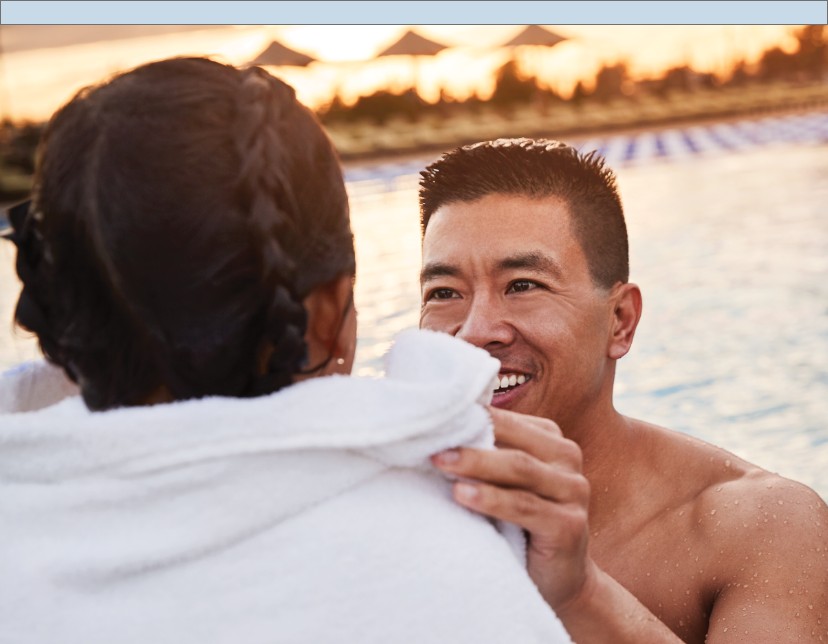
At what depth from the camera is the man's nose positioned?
2461 millimetres

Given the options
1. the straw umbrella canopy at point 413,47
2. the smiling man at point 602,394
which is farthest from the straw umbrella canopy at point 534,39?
the smiling man at point 602,394

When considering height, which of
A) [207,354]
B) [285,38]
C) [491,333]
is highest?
[207,354]

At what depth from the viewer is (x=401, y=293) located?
11945 mm

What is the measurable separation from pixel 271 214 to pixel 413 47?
2690cm

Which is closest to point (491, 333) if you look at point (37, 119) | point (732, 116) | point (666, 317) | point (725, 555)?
point (725, 555)

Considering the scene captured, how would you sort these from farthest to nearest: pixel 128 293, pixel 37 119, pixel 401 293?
pixel 37 119
pixel 401 293
pixel 128 293

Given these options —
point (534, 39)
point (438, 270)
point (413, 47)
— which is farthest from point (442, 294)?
point (534, 39)

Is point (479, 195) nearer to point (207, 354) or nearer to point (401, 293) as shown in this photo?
point (207, 354)

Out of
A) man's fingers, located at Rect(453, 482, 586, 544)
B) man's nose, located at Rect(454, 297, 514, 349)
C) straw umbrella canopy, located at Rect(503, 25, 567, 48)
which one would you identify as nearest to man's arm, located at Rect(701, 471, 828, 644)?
man's nose, located at Rect(454, 297, 514, 349)

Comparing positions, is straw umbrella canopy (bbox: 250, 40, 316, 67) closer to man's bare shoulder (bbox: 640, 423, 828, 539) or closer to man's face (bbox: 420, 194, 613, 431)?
man's face (bbox: 420, 194, 613, 431)

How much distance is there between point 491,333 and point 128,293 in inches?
62.6

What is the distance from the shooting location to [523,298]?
2.51 metres

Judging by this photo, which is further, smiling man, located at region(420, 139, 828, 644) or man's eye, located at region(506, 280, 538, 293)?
man's eye, located at region(506, 280, 538, 293)

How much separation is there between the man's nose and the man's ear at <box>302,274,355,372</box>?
1379mm
